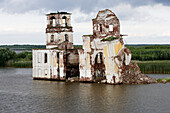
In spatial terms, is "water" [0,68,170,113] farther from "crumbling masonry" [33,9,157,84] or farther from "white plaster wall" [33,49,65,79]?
"white plaster wall" [33,49,65,79]

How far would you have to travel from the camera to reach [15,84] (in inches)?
1652

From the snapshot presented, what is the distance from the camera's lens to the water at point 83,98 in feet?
87.8

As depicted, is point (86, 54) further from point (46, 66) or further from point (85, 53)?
point (46, 66)

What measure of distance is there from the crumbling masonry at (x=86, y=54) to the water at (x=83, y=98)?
2.14 m

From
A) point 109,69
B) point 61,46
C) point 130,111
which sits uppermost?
point 61,46

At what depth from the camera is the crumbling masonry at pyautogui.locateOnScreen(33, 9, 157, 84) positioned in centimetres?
3856

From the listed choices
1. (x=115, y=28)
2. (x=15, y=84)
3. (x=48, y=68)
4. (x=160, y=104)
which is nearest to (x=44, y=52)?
(x=48, y=68)

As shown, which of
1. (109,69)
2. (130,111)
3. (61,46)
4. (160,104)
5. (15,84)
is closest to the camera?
(130,111)

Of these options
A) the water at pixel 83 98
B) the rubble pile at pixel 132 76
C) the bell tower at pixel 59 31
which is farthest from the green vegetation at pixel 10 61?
the rubble pile at pixel 132 76

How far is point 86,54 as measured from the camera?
4094 cm

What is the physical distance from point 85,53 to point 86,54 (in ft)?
0.63

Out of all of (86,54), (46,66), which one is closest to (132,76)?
(86,54)

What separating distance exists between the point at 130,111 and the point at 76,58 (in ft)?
69.9

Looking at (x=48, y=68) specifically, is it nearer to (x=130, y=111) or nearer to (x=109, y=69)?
(x=109, y=69)
